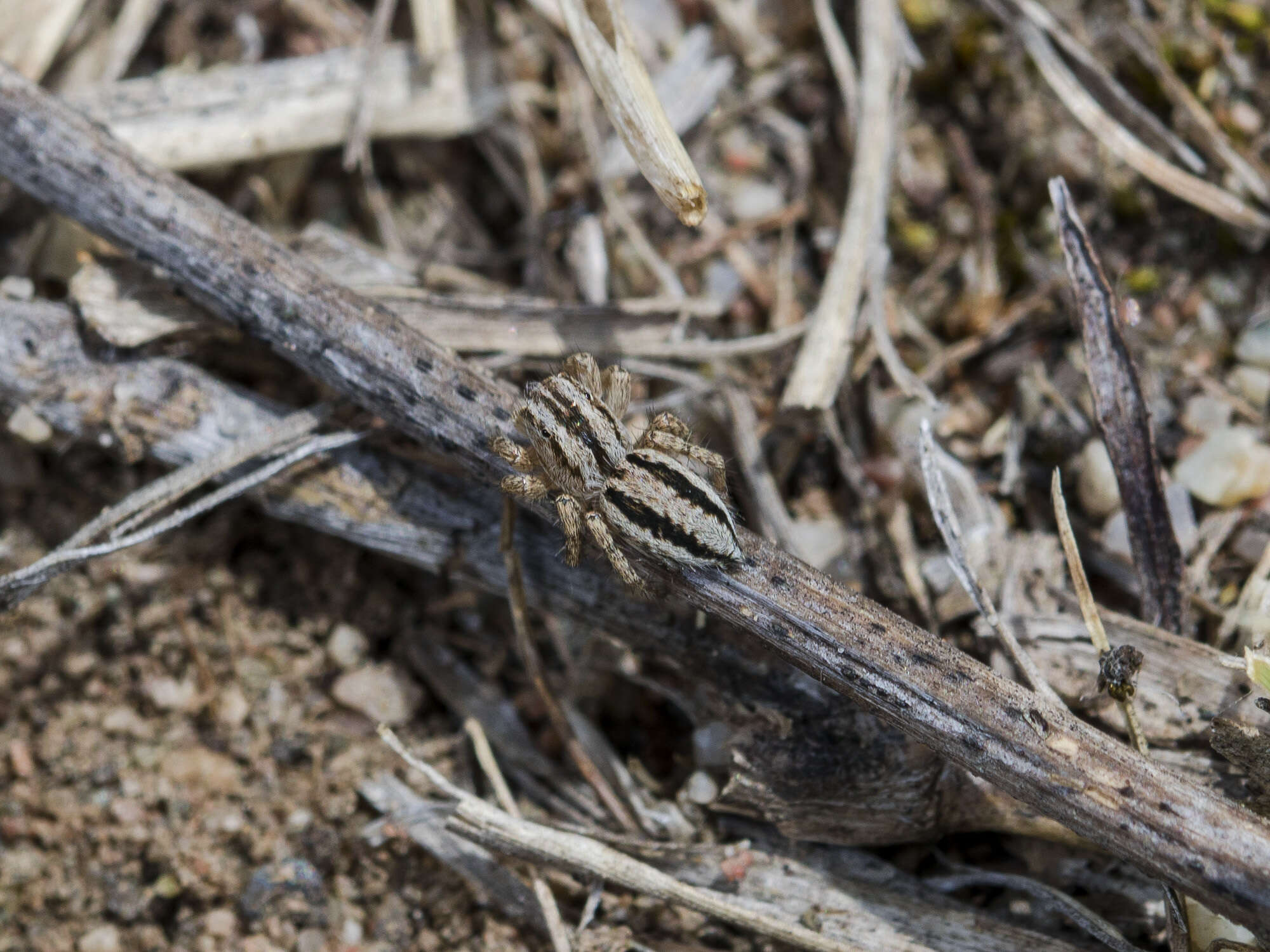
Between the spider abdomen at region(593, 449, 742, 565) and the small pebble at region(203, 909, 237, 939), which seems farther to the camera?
the small pebble at region(203, 909, 237, 939)

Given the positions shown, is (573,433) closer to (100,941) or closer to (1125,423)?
(1125,423)

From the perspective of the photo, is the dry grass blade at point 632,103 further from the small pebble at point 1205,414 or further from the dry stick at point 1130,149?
the small pebble at point 1205,414

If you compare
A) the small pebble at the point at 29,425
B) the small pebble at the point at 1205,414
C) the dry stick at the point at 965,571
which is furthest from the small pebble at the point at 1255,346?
the small pebble at the point at 29,425

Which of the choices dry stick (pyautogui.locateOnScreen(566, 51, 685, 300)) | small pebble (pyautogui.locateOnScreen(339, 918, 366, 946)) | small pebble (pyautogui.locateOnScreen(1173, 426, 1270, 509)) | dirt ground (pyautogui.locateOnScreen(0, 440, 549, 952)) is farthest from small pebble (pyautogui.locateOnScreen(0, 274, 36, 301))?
small pebble (pyautogui.locateOnScreen(1173, 426, 1270, 509))

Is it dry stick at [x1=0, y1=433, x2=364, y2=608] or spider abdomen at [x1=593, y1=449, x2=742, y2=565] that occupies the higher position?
spider abdomen at [x1=593, y1=449, x2=742, y2=565]

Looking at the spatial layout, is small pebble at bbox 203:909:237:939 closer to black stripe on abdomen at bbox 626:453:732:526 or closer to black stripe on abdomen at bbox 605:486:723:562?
black stripe on abdomen at bbox 605:486:723:562

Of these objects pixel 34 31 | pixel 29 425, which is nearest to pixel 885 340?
pixel 29 425

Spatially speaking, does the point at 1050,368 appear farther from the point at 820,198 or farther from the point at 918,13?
the point at 918,13
